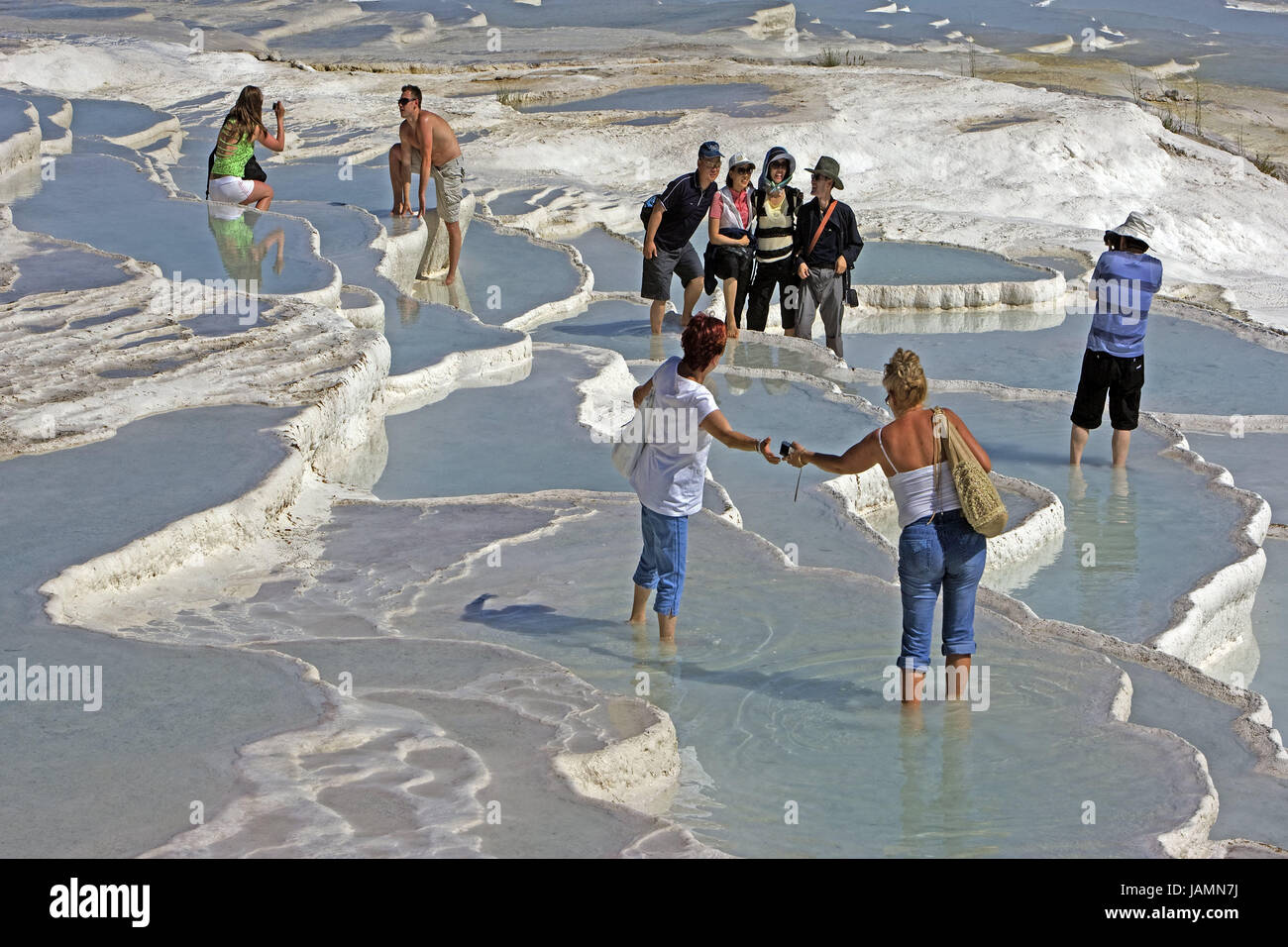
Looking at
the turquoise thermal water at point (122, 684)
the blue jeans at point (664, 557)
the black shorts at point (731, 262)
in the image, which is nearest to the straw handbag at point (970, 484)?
the blue jeans at point (664, 557)

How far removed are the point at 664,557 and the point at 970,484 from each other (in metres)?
0.96

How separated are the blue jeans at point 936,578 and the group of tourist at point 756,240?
415cm

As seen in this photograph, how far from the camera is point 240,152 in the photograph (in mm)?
9250

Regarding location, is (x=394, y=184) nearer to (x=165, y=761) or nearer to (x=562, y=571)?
(x=562, y=571)

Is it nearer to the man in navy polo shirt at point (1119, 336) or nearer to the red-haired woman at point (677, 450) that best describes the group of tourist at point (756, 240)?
the man in navy polo shirt at point (1119, 336)

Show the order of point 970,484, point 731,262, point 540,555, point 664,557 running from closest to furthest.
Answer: point 970,484
point 664,557
point 540,555
point 731,262

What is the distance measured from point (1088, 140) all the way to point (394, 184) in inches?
321

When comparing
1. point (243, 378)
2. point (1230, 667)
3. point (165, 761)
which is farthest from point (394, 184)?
point (165, 761)

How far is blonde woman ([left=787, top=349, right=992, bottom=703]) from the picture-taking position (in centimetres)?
409

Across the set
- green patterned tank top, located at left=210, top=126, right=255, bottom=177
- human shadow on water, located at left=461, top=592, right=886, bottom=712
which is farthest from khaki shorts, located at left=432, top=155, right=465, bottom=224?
human shadow on water, located at left=461, top=592, right=886, bottom=712

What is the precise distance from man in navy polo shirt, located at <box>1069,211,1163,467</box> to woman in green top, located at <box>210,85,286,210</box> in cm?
505

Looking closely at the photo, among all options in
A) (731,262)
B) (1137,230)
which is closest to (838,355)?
(731,262)

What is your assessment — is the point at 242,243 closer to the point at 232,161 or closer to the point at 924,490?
the point at 232,161

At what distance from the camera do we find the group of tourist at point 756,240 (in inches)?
325
